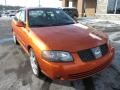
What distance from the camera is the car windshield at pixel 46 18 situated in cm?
495

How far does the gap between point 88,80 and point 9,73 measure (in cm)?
202

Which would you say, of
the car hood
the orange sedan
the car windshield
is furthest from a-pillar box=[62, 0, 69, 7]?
the orange sedan

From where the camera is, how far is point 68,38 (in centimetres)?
393

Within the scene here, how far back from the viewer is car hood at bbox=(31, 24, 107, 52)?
3615mm

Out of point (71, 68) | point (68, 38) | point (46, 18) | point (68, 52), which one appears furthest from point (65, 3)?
point (71, 68)

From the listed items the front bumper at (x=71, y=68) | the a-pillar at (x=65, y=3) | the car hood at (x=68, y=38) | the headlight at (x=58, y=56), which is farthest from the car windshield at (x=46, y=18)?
the a-pillar at (x=65, y=3)

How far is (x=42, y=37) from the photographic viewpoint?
404 centimetres

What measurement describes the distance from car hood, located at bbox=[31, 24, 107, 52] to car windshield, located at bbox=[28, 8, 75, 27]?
0.31 meters

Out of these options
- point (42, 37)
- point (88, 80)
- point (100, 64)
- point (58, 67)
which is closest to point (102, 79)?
point (88, 80)

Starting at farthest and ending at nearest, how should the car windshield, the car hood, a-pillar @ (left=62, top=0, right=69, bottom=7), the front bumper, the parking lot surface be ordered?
1. a-pillar @ (left=62, top=0, right=69, bottom=7)
2. the car windshield
3. the parking lot surface
4. the car hood
5. the front bumper

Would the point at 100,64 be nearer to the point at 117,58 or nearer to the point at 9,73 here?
the point at 117,58

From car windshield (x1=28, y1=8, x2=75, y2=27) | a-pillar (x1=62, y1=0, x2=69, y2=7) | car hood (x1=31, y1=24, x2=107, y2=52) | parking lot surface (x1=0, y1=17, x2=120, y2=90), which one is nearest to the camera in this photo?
car hood (x1=31, y1=24, x2=107, y2=52)

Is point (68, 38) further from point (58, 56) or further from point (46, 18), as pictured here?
point (46, 18)

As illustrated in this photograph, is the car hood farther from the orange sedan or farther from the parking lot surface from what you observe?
the parking lot surface
